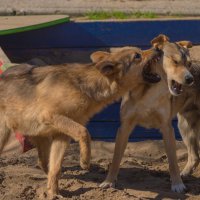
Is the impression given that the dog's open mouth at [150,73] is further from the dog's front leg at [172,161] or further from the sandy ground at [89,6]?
the sandy ground at [89,6]

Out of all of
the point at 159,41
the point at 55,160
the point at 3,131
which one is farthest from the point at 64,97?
the point at 159,41

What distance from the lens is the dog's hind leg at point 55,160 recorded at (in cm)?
712

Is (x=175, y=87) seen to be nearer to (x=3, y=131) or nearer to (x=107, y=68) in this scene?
(x=107, y=68)

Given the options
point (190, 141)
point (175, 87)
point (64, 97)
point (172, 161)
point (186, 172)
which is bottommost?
point (186, 172)

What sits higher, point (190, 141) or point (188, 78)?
point (188, 78)

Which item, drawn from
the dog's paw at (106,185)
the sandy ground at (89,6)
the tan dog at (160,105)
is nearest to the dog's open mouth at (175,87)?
the tan dog at (160,105)

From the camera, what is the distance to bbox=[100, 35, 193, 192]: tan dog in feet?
25.0

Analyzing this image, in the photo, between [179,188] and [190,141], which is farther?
[190,141]

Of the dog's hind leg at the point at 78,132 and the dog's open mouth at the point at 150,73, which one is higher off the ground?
the dog's open mouth at the point at 150,73

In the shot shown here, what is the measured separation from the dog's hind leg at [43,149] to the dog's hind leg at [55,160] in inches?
22.1

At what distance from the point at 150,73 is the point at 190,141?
1.40 m

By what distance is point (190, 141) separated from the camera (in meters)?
8.54

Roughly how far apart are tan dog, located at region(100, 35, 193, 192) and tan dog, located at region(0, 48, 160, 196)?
31 centimetres

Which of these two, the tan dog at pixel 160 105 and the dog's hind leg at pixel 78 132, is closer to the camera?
the dog's hind leg at pixel 78 132
